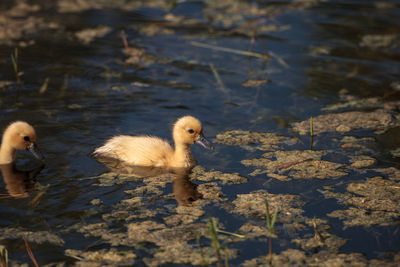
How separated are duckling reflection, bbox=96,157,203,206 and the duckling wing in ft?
0.18

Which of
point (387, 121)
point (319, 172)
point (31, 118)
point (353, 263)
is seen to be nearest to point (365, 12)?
point (387, 121)

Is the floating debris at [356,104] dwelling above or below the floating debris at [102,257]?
above

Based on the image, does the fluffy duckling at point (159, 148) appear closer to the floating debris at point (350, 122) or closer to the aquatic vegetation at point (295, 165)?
the aquatic vegetation at point (295, 165)

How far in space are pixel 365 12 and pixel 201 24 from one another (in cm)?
328

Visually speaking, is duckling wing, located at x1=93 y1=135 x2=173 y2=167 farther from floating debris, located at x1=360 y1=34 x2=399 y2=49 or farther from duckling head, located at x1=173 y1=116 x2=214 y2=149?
floating debris, located at x1=360 y1=34 x2=399 y2=49

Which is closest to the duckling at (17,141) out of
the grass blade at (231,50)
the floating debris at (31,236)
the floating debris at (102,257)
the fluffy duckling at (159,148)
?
the fluffy duckling at (159,148)

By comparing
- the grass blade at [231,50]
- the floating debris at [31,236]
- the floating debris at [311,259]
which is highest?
the grass blade at [231,50]

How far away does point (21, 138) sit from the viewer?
252 inches

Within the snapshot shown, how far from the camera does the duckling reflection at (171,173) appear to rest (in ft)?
19.3

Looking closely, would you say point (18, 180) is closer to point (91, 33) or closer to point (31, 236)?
point (31, 236)

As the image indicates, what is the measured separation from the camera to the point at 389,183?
594cm

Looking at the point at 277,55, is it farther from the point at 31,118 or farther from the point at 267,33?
the point at 31,118

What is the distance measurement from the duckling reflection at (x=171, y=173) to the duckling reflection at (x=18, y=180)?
75 centimetres

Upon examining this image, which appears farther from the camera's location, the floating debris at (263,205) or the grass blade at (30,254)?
the floating debris at (263,205)
